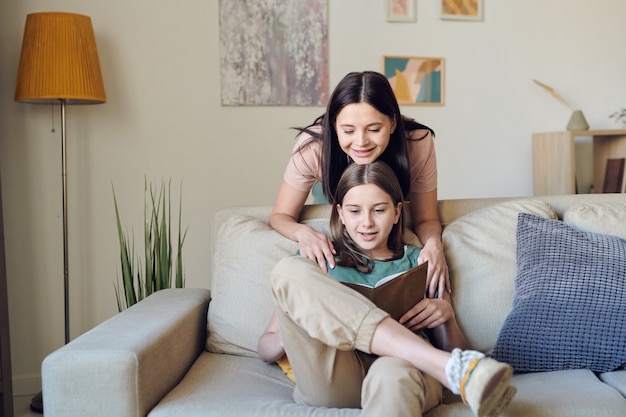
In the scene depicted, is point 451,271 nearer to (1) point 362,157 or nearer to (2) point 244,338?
(1) point 362,157

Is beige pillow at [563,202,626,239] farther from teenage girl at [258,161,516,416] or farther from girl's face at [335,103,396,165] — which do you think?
girl's face at [335,103,396,165]

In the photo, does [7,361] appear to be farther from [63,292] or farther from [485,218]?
[485,218]

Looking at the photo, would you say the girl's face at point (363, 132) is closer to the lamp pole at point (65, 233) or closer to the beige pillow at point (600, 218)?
the beige pillow at point (600, 218)

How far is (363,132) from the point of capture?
1937 mm

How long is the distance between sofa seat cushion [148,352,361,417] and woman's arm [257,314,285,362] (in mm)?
45

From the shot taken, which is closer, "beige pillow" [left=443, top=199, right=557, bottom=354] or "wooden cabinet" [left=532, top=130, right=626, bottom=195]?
"beige pillow" [left=443, top=199, right=557, bottom=354]

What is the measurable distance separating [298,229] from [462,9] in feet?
6.46

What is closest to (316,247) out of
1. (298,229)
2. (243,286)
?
(298,229)

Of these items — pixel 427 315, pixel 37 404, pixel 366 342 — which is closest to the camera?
pixel 366 342

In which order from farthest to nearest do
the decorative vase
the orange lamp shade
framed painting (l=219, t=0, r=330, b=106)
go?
the decorative vase
framed painting (l=219, t=0, r=330, b=106)
the orange lamp shade

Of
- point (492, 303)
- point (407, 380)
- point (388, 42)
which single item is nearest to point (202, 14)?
point (388, 42)

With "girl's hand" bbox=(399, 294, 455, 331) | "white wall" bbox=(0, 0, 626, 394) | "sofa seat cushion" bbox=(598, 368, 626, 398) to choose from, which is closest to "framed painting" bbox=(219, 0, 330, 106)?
"white wall" bbox=(0, 0, 626, 394)

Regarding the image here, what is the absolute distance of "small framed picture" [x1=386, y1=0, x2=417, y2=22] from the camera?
3.39 metres

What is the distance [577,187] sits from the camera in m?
3.71
